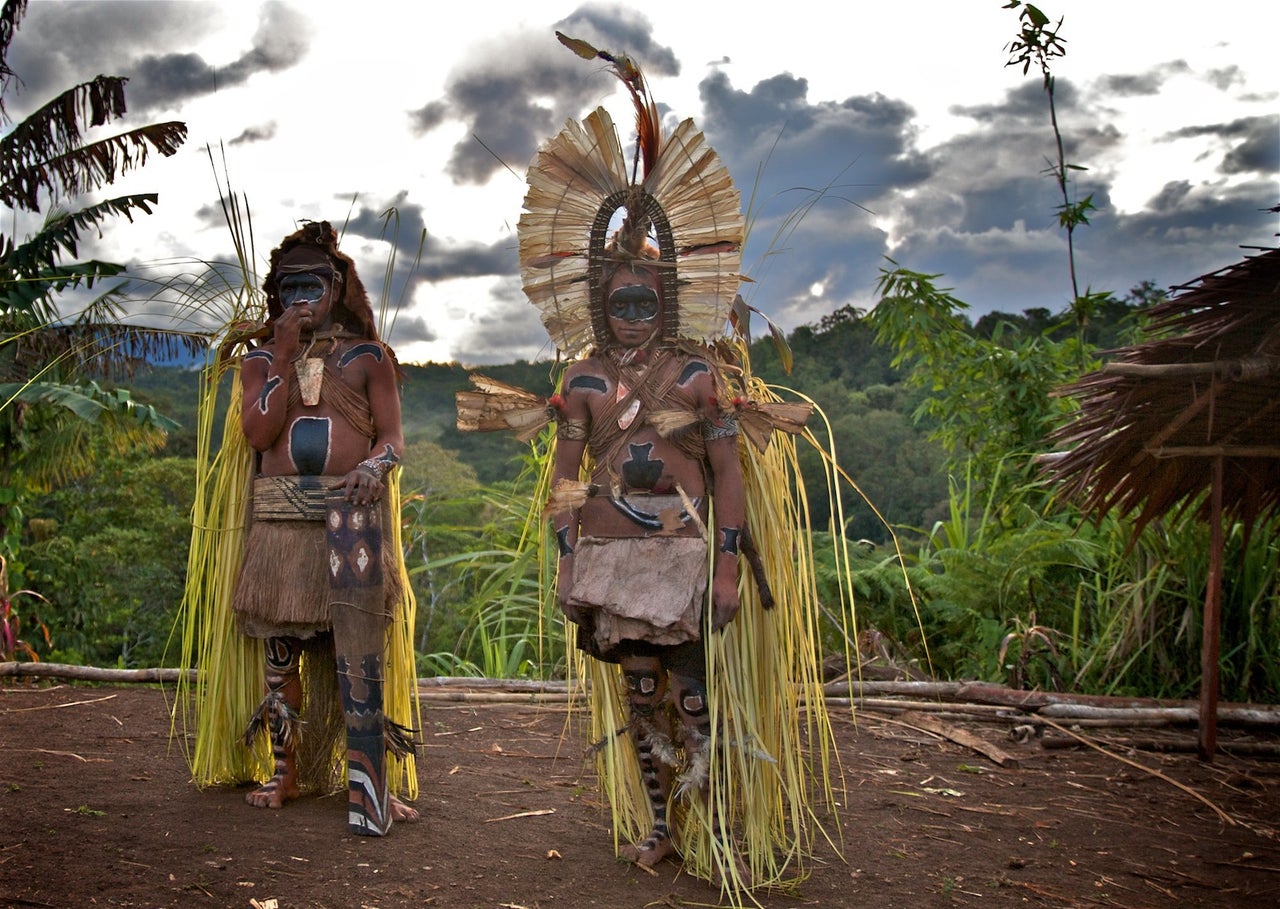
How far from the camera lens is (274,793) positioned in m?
3.32

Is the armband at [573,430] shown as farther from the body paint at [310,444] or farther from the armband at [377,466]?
the body paint at [310,444]

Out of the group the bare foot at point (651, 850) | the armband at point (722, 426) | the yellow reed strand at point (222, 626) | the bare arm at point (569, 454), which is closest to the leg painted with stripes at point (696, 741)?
the bare foot at point (651, 850)

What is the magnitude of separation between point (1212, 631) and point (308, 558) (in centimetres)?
339

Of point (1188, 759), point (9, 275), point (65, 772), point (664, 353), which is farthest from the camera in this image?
point (9, 275)

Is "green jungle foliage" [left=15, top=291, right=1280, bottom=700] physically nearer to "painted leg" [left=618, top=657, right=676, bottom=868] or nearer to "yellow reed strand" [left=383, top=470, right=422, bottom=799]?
"yellow reed strand" [left=383, top=470, right=422, bottom=799]

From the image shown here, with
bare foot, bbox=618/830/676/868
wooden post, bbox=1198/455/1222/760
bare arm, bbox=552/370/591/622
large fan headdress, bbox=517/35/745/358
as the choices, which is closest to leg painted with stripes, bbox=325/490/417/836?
bare arm, bbox=552/370/591/622

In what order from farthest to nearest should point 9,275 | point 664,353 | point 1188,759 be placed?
point 9,275
point 1188,759
point 664,353

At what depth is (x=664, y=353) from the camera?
299 centimetres

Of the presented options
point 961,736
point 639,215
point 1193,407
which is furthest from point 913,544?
point 639,215

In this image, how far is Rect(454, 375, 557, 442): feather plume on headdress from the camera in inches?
120

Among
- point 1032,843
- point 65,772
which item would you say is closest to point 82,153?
point 65,772

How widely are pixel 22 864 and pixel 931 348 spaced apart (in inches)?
236

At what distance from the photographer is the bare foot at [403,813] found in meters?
3.26

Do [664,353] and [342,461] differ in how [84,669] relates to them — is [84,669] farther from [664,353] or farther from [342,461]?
[664,353]
